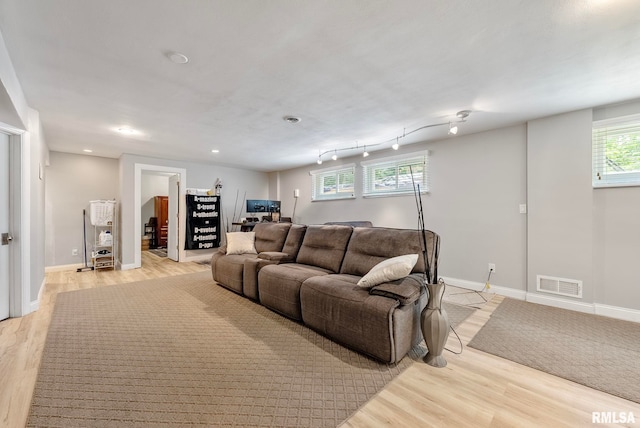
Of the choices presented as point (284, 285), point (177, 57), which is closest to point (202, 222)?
point (284, 285)

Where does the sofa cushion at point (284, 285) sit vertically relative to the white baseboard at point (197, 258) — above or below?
above

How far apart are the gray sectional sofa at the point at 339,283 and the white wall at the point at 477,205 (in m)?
1.93

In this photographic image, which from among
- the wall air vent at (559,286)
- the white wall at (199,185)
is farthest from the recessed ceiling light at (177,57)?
the wall air vent at (559,286)

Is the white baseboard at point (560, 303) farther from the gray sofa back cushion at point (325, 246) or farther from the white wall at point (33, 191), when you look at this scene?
the white wall at point (33, 191)

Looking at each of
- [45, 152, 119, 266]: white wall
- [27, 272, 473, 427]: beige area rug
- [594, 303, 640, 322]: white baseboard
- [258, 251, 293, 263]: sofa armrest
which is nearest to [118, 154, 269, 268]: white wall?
[45, 152, 119, 266]: white wall

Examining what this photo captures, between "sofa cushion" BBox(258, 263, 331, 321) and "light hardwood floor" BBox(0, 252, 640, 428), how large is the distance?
1.20m

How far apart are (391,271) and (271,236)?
2274mm

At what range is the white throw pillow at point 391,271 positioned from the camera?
2102 millimetres

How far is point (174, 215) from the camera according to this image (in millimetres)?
6297

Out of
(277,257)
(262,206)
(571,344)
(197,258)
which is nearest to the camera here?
(571,344)

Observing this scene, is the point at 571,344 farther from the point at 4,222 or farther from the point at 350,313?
the point at 4,222

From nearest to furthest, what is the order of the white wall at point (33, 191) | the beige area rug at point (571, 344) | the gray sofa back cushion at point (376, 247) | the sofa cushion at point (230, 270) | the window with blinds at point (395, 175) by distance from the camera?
the beige area rug at point (571, 344) < the gray sofa back cushion at point (376, 247) < the white wall at point (33, 191) < the sofa cushion at point (230, 270) < the window with blinds at point (395, 175)

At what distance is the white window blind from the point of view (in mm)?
5637

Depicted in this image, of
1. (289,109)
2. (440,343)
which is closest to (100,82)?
(289,109)
